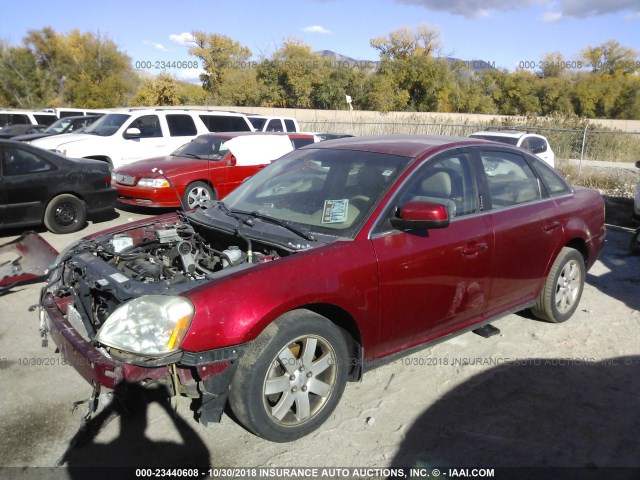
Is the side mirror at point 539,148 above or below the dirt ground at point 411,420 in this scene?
above

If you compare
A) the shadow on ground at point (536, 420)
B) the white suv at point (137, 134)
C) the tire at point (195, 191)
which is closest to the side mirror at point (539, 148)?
the white suv at point (137, 134)

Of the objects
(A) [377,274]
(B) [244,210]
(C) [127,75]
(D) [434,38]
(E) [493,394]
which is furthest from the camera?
(D) [434,38]

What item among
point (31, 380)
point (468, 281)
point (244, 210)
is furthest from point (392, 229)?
point (31, 380)

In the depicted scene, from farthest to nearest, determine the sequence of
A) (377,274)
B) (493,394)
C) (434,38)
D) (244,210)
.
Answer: (434,38), (244,210), (493,394), (377,274)

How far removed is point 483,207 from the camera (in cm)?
397

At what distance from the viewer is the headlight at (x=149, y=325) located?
263 centimetres

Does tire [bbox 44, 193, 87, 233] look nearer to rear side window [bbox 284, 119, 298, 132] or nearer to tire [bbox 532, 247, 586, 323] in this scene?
tire [bbox 532, 247, 586, 323]

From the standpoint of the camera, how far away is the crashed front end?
8.71ft

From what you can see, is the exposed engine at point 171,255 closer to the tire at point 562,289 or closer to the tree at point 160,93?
the tire at point 562,289

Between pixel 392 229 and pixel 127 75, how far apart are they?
47628 millimetres

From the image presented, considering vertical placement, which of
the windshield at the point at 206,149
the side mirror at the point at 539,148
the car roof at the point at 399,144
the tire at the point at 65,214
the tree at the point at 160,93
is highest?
the tree at the point at 160,93

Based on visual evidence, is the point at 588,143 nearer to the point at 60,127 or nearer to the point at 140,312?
the point at 60,127

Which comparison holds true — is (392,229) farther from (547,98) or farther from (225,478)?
(547,98)

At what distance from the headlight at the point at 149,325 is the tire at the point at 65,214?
6.25 metres
